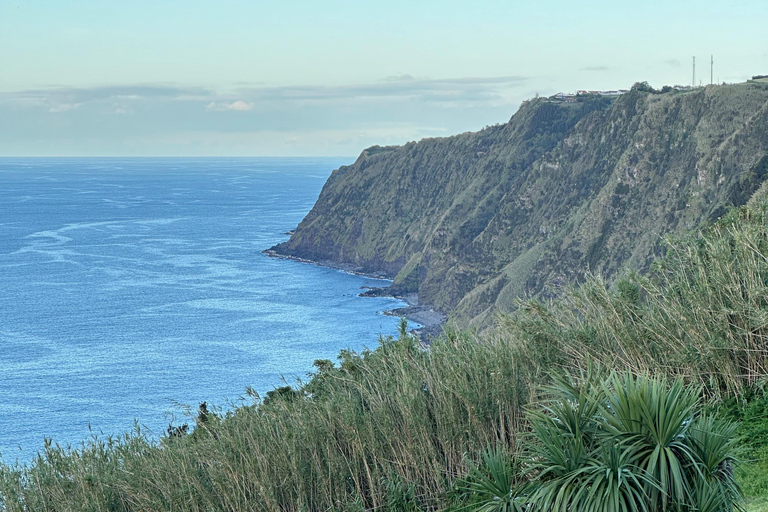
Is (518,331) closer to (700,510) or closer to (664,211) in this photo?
(700,510)

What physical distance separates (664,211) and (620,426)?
243 ft

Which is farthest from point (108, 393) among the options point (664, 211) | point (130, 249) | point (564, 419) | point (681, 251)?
point (130, 249)

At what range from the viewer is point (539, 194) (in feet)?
371

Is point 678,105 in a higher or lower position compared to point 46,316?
higher

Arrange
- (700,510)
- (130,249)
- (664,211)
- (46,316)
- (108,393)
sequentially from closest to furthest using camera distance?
(700,510) → (108,393) → (664,211) → (46,316) → (130,249)

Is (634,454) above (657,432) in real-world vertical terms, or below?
below

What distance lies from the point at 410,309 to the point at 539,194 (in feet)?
82.5

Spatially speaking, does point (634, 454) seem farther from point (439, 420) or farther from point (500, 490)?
point (439, 420)

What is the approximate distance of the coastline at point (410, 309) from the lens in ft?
339

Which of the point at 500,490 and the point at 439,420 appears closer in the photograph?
the point at 500,490

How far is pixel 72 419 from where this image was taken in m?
67.9

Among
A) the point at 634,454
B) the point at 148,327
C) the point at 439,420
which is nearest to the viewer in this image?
the point at 634,454

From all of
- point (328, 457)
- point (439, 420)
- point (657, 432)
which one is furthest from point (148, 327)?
point (657, 432)

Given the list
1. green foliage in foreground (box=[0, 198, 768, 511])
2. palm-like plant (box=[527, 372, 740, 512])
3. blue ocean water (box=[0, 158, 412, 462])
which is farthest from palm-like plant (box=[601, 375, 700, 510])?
blue ocean water (box=[0, 158, 412, 462])
